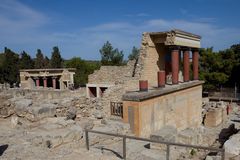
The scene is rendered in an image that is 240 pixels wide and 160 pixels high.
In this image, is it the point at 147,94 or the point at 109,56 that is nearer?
the point at 147,94

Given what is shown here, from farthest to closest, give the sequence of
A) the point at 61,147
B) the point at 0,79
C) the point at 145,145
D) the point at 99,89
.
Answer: the point at 0,79 → the point at 99,89 → the point at 145,145 → the point at 61,147

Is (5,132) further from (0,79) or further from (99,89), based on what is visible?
(0,79)

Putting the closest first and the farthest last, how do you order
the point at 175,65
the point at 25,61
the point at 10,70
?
the point at 175,65 → the point at 10,70 → the point at 25,61

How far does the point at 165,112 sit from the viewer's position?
36.3ft

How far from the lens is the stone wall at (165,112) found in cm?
909

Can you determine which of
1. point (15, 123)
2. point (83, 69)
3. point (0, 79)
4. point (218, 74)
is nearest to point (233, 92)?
point (218, 74)

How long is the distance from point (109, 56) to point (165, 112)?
24.2 m

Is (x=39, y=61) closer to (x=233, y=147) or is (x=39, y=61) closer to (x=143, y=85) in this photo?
(x=143, y=85)

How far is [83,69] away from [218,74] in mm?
25308

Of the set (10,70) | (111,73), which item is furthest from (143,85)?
(10,70)

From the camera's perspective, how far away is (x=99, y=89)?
20562 millimetres

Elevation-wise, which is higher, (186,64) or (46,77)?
(186,64)

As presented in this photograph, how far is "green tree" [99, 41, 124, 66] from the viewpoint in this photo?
34.2 m

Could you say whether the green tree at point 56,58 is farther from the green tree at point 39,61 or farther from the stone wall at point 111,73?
the stone wall at point 111,73
